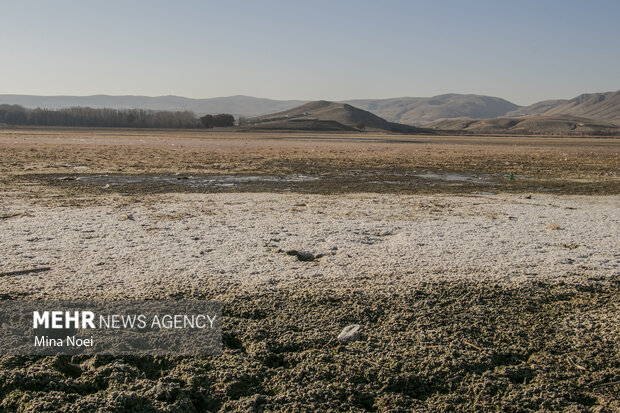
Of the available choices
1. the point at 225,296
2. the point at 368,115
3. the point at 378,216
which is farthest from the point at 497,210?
the point at 368,115

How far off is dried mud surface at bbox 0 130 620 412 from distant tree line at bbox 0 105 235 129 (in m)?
107

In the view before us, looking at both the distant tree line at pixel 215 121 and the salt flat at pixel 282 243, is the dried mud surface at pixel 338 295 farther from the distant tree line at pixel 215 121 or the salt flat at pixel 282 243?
the distant tree line at pixel 215 121

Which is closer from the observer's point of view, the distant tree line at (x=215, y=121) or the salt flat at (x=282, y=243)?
the salt flat at (x=282, y=243)

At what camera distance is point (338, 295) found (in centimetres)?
485

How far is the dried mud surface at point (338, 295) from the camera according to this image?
3.21 meters

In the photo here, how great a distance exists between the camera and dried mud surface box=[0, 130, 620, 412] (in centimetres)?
321

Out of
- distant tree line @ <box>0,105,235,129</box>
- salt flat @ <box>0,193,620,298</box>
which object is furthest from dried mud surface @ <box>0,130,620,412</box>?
distant tree line @ <box>0,105,235,129</box>

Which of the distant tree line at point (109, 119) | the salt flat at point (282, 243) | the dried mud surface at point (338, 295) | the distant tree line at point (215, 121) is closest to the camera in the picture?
the dried mud surface at point (338, 295)

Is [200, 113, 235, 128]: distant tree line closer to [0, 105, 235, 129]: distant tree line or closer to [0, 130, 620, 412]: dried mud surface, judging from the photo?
[0, 105, 235, 129]: distant tree line

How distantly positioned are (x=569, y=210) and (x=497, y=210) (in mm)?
1492

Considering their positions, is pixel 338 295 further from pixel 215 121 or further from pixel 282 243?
pixel 215 121

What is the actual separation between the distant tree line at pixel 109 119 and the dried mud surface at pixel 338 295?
353 ft

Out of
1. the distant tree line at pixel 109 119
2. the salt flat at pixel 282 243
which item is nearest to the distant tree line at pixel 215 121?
the distant tree line at pixel 109 119

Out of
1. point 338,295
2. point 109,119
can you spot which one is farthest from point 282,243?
point 109,119
